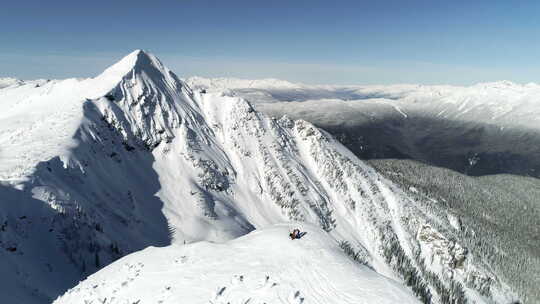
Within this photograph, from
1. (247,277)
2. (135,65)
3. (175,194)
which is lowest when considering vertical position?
(175,194)

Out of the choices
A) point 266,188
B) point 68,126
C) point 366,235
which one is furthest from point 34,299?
point 366,235

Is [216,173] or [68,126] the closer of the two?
[68,126]

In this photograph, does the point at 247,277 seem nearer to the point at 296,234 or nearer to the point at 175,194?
the point at 296,234

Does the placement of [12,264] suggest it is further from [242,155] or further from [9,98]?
[9,98]

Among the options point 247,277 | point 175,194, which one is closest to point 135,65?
point 175,194

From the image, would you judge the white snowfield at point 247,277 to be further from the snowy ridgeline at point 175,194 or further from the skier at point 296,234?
the skier at point 296,234

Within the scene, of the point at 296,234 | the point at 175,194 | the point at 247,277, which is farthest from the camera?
the point at 175,194
